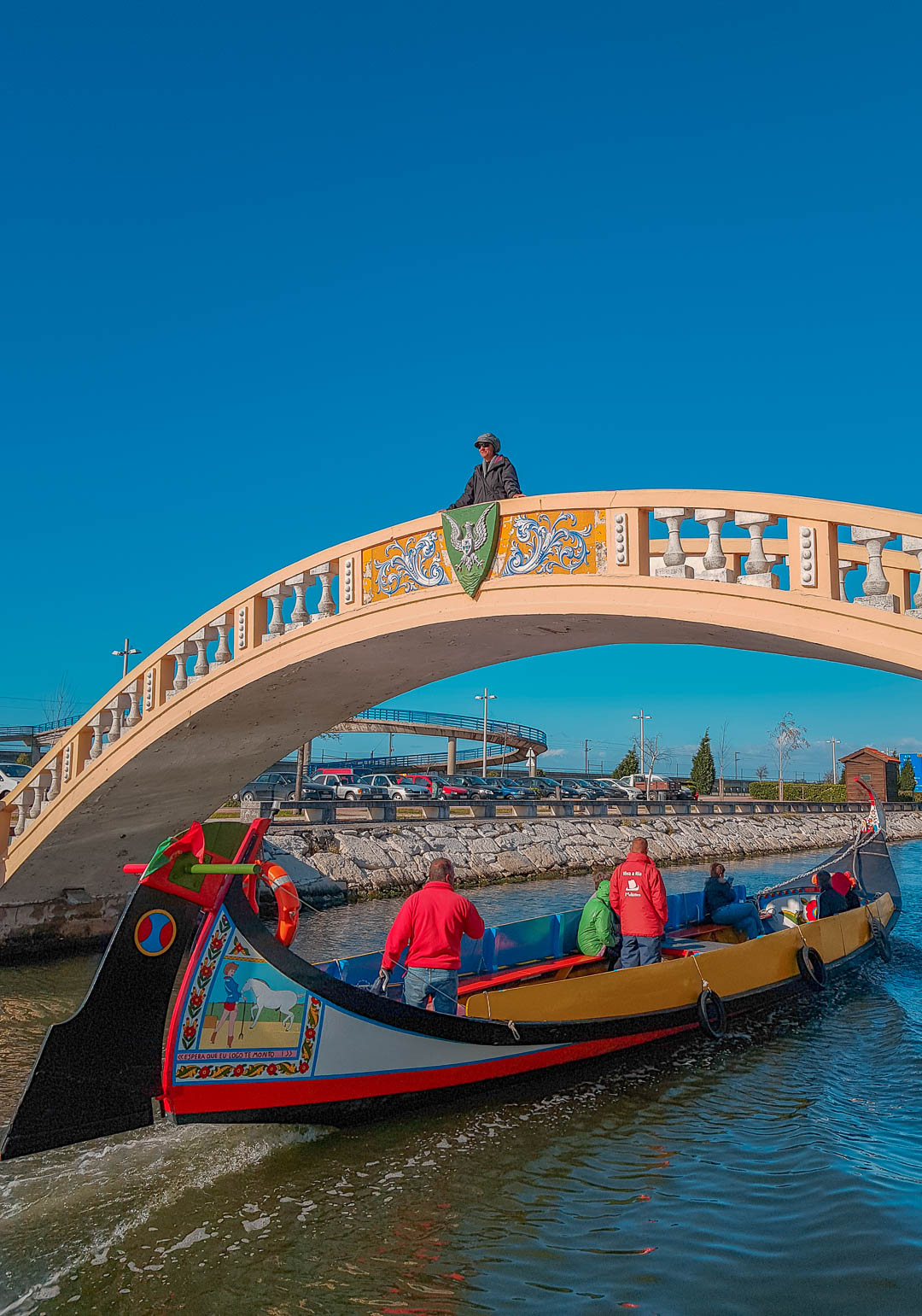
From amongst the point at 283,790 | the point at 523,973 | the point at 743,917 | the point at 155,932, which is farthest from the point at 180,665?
the point at 283,790

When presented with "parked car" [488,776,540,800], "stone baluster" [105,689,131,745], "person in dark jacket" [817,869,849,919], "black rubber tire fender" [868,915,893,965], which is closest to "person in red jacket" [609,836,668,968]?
"person in dark jacket" [817,869,849,919]

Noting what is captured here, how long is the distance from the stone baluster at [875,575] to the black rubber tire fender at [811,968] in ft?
19.7

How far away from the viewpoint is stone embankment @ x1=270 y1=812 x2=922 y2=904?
A: 19.2 metres

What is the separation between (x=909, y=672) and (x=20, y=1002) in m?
10.5

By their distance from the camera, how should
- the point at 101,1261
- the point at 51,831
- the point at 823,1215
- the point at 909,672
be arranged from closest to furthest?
the point at 101,1261, the point at 823,1215, the point at 909,672, the point at 51,831

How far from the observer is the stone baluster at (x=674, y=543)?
7422mm

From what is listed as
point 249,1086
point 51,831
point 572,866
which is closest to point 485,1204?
point 249,1086

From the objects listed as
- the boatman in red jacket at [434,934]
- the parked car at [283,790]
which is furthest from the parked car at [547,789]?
the boatman in red jacket at [434,934]

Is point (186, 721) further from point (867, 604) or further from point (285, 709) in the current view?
point (867, 604)

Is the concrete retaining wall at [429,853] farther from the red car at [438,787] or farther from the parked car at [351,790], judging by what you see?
the red car at [438,787]

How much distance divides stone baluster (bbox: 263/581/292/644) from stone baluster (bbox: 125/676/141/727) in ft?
8.04

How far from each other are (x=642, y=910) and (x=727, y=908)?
131 inches

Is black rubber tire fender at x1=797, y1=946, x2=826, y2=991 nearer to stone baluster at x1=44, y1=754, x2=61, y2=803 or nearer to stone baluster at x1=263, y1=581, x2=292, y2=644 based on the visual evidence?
stone baluster at x1=263, y1=581, x2=292, y2=644

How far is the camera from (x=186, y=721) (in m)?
11.4
